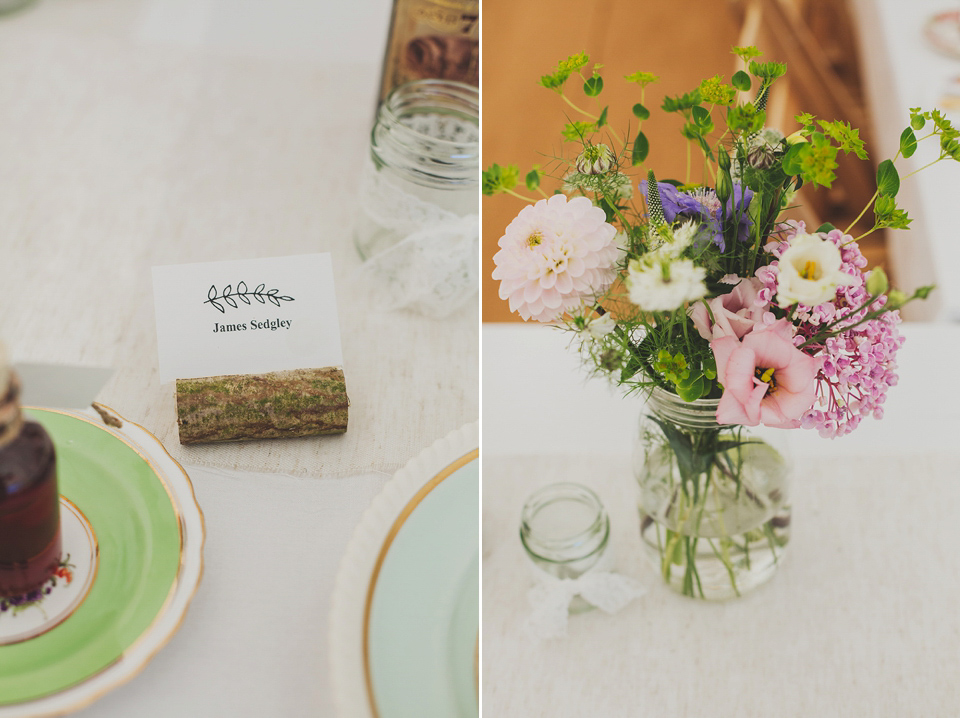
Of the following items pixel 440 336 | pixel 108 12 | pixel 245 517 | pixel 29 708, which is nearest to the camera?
pixel 29 708

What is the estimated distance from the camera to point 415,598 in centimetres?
43

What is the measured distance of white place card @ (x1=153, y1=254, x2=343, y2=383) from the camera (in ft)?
1.54

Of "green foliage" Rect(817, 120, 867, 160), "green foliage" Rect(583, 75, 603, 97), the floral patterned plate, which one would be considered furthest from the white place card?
"green foliage" Rect(817, 120, 867, 160)

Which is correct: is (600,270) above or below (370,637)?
above

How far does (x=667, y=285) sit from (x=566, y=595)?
0.30 metres

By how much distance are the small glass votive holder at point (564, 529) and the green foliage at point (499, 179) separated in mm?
248

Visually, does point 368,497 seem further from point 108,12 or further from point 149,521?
point 108,12

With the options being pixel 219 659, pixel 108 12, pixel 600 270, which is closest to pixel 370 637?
pixel 219 659

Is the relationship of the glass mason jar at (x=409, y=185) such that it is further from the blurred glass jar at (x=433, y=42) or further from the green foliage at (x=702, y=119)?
the green foliage at (x=702, y=119)

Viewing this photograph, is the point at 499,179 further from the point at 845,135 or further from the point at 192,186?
the point at 192,186

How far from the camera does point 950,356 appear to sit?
0.67m

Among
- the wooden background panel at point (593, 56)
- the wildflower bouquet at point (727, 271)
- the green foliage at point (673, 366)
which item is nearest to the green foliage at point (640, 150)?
the wildflower bouquet at point (727, 271)

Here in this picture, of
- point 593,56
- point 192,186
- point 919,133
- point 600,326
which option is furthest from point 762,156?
point 593,56

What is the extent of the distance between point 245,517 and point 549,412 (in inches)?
11.3
